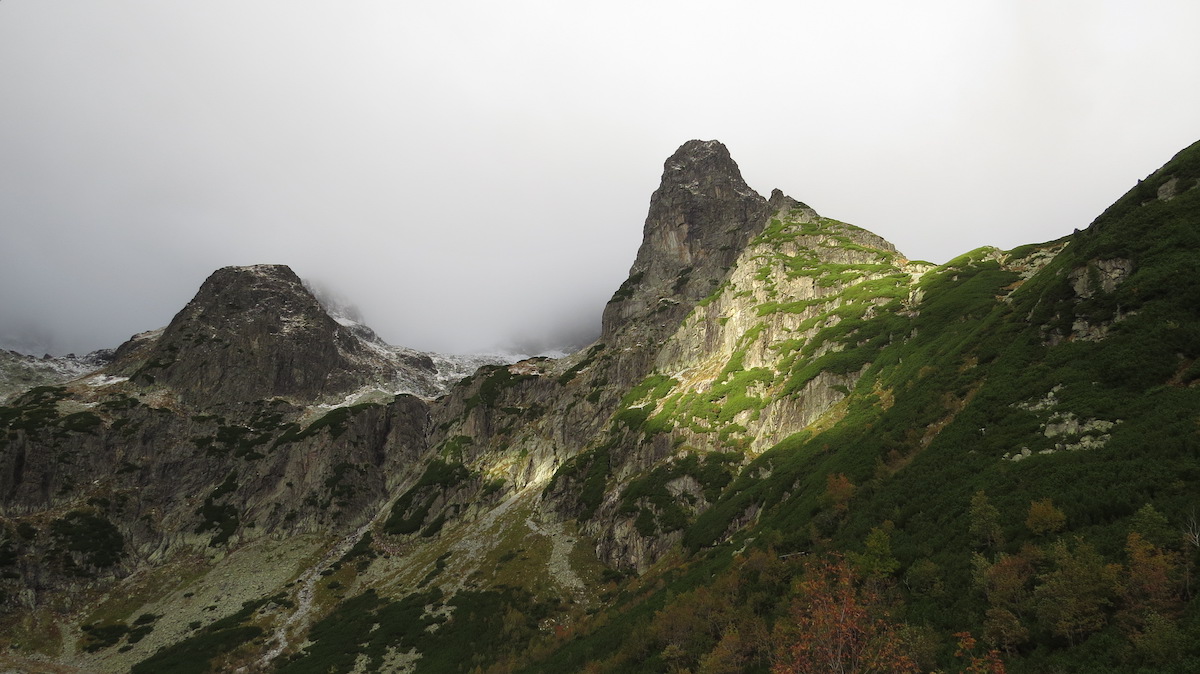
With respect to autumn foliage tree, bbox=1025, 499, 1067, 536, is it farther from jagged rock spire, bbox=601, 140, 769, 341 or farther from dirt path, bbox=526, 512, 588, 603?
jagged rock spire, bbox=601, 140, 769, 341

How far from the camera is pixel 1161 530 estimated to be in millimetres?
20422

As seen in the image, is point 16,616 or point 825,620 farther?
point 16,616

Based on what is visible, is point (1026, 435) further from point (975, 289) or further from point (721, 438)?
point (721, 438)

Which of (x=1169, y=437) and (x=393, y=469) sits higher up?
(x=1169, y=437)

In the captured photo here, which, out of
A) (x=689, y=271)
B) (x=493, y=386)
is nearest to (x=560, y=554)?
(x=493, y=386)

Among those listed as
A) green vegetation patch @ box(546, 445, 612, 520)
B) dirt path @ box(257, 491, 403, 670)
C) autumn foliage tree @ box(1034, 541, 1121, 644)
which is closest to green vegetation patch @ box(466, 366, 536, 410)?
dirt path @ box(257, 491, 403, 670)

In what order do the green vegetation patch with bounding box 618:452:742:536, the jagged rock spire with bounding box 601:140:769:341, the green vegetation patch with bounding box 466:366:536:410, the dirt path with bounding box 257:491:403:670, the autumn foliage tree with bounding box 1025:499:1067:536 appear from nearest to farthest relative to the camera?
the autumn foliage tree with bounding box 1025:499:1067:536, the green vegetation patch with bounding box 618:452:742:536, the dirt path with bounding box 257:491:403:670, the green vegetation patch with bounding box 466:366:536:410, the jagged rock spire with bounding box 601:140:769:341

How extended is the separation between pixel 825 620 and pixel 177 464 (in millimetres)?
192553

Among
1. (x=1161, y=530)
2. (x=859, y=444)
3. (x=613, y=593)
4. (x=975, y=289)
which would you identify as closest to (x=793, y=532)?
(x=859, y=444)

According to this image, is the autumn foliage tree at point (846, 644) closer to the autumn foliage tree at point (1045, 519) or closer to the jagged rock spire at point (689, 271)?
the autumn foliage tree at point (1045, 519)

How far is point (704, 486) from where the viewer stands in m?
81.1

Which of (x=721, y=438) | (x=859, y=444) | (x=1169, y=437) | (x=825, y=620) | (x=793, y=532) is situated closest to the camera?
(x=825, y=620)

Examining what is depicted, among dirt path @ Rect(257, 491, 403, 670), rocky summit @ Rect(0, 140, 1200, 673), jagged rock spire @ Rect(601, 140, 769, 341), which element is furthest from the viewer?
jagged rock spire @ Rect(601, 140, 769, 341)

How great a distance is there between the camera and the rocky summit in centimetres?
2462
